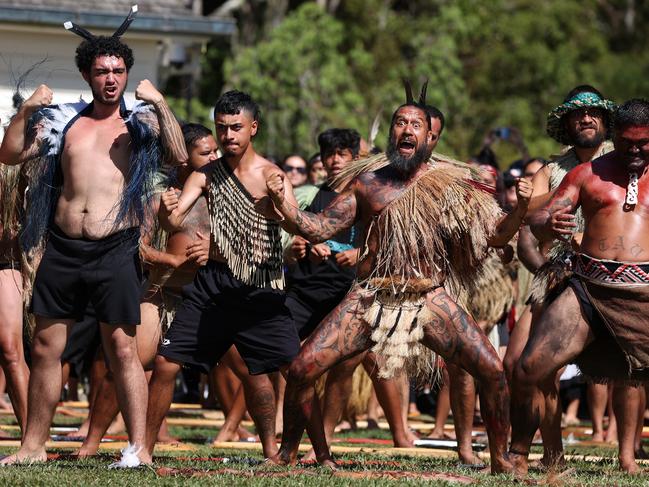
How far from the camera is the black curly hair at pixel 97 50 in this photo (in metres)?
7.98

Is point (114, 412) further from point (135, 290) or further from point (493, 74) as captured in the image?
point (493, 74)

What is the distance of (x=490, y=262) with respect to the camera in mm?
10609

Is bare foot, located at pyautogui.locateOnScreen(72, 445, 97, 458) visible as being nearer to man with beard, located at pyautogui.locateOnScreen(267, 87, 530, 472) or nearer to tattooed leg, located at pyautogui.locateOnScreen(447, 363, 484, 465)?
man with beard, located at pyautogui.locateOnScreen(267, 87, 530, 472)

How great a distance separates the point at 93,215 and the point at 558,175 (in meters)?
3.16

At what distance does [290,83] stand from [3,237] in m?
15.2

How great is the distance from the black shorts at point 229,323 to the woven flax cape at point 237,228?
0.10 metres

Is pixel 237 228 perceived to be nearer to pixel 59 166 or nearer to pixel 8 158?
pixel 59 166

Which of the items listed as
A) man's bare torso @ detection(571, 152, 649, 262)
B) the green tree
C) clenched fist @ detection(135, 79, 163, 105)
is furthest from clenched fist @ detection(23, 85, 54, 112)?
the green tree

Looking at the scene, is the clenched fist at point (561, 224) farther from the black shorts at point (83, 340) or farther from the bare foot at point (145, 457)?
the black shorts at point (83, 340)

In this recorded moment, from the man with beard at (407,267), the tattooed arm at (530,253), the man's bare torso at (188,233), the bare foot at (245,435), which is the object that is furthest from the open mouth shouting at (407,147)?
the bare foot at (245,435)

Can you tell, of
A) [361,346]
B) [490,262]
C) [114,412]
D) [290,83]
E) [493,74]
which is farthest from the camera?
[493,74]

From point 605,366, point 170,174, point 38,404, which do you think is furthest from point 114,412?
point 605,366

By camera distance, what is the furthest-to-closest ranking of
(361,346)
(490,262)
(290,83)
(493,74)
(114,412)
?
(493,74) < (290,83) < (490,262) < (114,412) < (361,346)

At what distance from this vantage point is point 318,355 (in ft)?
25.5
